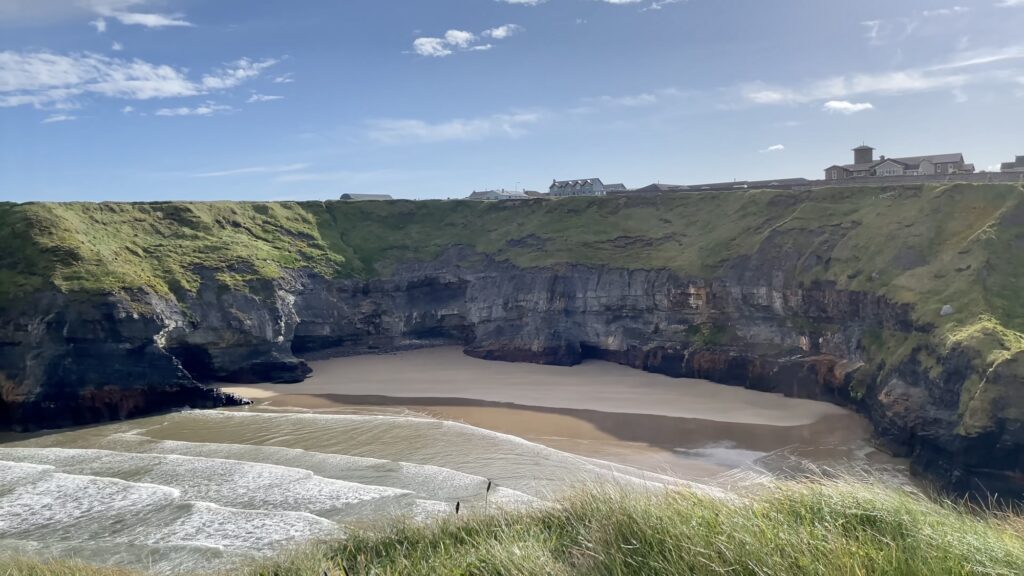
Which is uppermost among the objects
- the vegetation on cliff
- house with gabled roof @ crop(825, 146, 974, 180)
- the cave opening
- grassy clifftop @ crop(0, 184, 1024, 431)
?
house with gabled roof @ crop(825, 146, 974, 180)

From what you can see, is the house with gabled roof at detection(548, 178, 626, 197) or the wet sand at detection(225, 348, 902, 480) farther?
the house with gabled roof at detection(548, 178, 626, 197)

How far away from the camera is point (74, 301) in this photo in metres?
A: 36.3

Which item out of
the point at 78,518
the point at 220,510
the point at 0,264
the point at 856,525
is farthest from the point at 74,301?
the point at 856,525

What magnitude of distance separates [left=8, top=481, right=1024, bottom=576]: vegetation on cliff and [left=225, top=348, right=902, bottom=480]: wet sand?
585 inches

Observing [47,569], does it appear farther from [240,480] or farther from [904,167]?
[904,167]

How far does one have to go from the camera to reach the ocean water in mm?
19484

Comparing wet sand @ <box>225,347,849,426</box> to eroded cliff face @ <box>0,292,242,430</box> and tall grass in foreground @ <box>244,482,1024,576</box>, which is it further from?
tall grass in foreground @ <box>244,482,1024,576</box>

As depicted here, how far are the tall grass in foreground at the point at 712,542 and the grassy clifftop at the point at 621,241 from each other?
1754 centimetres

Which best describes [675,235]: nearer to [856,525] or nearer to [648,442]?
[648,442]

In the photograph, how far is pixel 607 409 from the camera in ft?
114

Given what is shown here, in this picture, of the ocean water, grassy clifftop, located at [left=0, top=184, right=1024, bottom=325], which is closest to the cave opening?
grassy clifftop, located at [left=0, top=184, right=1024, bottom=325]

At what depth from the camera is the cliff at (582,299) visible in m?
26.9

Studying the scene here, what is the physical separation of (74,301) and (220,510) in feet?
69.0

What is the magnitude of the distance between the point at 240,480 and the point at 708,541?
21.4m
